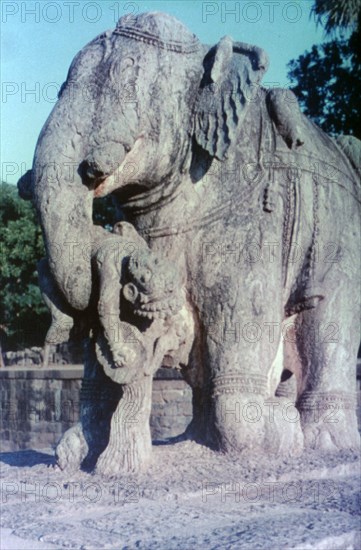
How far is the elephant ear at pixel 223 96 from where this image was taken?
286 centimetres

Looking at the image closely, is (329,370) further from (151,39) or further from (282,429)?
(151,39)

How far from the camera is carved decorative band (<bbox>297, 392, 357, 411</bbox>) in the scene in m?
3.10

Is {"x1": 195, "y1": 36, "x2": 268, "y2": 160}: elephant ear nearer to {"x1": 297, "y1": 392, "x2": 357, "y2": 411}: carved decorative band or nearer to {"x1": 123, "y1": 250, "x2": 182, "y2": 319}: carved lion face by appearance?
{"x1": 123, "y1": 250, "x2": 182, "y2": 319}: carved lion face

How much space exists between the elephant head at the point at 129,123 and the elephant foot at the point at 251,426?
1.85ft

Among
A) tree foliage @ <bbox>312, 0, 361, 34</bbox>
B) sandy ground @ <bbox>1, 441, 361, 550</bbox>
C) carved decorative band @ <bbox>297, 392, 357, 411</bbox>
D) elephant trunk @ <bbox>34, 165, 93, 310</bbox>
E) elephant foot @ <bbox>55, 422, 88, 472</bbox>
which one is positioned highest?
tree foliage @ <bbox>312, 0, 361, 34</bbox>

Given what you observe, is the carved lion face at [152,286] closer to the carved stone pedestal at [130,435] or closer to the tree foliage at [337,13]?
the carved stone pedestal at [130,435]

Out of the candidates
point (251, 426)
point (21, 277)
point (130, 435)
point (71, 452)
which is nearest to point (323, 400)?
point (251, 426)

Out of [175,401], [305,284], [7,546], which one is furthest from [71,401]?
[7,546]

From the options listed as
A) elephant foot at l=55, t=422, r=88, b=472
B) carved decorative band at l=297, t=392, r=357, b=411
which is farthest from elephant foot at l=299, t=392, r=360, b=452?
elephant foot at l=55, t=422, r=88, b=472

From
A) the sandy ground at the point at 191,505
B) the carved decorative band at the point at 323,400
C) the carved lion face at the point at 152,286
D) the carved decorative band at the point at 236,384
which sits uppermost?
the carved lion face at the point at 152,286

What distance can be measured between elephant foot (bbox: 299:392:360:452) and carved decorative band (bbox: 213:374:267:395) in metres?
0.31

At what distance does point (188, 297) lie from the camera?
114 inches

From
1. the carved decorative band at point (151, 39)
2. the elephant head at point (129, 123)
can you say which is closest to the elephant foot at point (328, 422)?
the elephant head at point (129, 123)

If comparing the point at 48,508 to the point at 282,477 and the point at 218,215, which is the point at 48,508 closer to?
the point at 282,477
